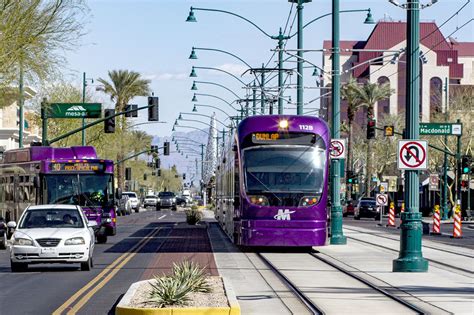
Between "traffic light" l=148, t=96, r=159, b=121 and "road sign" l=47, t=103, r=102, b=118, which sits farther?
"road sign" l=47, t=103, r=102, b=118

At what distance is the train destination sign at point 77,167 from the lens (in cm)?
4031

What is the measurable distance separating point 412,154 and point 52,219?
8.67 m

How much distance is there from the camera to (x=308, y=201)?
1259 inches

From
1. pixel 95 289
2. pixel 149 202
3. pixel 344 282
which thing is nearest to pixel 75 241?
pixel 95 289

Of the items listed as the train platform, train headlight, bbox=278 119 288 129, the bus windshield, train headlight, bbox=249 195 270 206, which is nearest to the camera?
the train platform

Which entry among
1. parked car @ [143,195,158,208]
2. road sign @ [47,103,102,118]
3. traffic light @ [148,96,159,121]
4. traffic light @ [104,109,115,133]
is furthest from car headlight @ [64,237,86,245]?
parked car @ [143,195,158,208]

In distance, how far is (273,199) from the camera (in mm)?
31906

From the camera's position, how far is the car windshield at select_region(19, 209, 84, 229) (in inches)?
1059

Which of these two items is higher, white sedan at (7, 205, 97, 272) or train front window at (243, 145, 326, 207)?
train front window at (243, 145, 326, 207)

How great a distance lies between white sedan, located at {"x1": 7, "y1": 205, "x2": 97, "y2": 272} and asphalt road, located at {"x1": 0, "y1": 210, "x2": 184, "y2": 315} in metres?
0.33

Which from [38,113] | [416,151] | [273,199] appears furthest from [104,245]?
[38,113]

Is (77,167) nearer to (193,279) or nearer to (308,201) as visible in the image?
(308,201)

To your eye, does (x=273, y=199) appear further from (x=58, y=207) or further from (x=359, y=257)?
(x=58, y=207)

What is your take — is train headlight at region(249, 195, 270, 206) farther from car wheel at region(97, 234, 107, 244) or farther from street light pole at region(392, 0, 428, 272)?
car wheel at region(97, 234, 107, 244)
